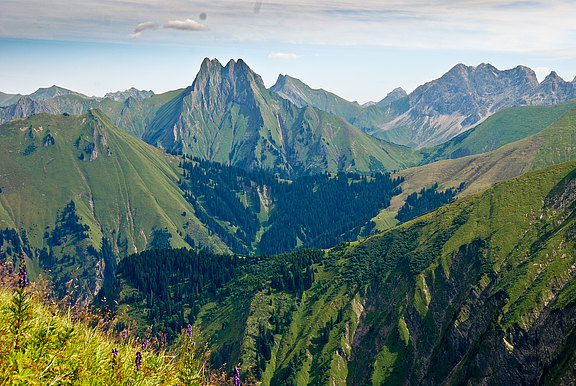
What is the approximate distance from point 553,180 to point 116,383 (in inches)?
8276

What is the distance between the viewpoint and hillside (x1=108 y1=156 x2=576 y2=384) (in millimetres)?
121750

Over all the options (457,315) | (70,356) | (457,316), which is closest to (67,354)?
(70,356)

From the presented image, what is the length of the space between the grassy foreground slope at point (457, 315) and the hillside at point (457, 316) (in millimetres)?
416

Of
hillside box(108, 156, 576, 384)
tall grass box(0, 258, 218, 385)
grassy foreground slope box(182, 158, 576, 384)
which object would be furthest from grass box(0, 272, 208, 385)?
hillside box(108, 156, 576, 384)

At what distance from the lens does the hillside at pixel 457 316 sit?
122m

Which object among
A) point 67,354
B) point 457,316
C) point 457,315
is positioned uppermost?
point 67,354

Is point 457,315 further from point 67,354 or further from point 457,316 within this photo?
point 67,354

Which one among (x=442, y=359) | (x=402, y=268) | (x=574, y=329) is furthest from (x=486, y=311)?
(x=402, y=268)

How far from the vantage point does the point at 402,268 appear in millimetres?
192000

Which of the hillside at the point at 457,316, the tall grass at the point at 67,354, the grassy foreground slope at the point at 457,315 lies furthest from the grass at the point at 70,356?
the hillside at the point at 457,316

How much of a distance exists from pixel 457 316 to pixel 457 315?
59cm

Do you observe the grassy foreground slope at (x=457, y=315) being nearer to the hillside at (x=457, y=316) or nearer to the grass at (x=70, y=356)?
the hillside at (x=457, y=316)

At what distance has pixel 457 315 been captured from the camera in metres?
151

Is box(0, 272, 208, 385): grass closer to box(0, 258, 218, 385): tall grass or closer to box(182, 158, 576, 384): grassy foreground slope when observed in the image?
box(0, 258, 218, 385): tall grass
